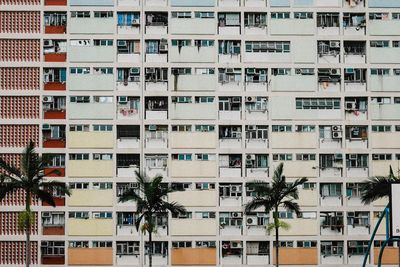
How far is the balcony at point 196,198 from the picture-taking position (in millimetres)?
38125

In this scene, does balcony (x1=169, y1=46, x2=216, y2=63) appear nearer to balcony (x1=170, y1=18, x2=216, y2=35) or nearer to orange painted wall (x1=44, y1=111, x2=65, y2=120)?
balcony (x1=170, y1=18, x2=216, y2=35)

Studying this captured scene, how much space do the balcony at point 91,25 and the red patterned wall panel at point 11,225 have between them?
385 inches

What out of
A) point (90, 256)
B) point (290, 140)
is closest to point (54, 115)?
point (90, 256)

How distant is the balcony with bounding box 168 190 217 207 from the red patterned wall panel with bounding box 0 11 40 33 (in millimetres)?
11151

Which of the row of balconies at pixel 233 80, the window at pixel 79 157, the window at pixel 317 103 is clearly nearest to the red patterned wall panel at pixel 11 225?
the window at pixel 79 157

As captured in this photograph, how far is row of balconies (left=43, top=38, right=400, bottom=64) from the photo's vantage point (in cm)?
3866

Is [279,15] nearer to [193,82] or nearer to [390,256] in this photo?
[193,82]

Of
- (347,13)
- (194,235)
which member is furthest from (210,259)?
(347,13)

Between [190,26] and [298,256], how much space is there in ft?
42.6

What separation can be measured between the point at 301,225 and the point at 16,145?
591 inches

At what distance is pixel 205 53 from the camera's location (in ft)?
128

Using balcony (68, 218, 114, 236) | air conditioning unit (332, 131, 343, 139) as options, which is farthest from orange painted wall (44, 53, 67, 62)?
air conditioning unit (332, 131, 343, 139)

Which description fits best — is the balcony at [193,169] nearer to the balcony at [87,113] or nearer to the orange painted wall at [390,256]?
the balcony at [87,113]

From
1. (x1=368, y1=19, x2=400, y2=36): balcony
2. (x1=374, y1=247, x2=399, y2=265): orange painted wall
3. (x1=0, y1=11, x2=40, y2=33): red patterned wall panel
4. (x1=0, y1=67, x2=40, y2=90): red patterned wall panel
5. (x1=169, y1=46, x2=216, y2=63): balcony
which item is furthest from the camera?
(x1=368, y1=19, x2=400, y2=36): balcony
